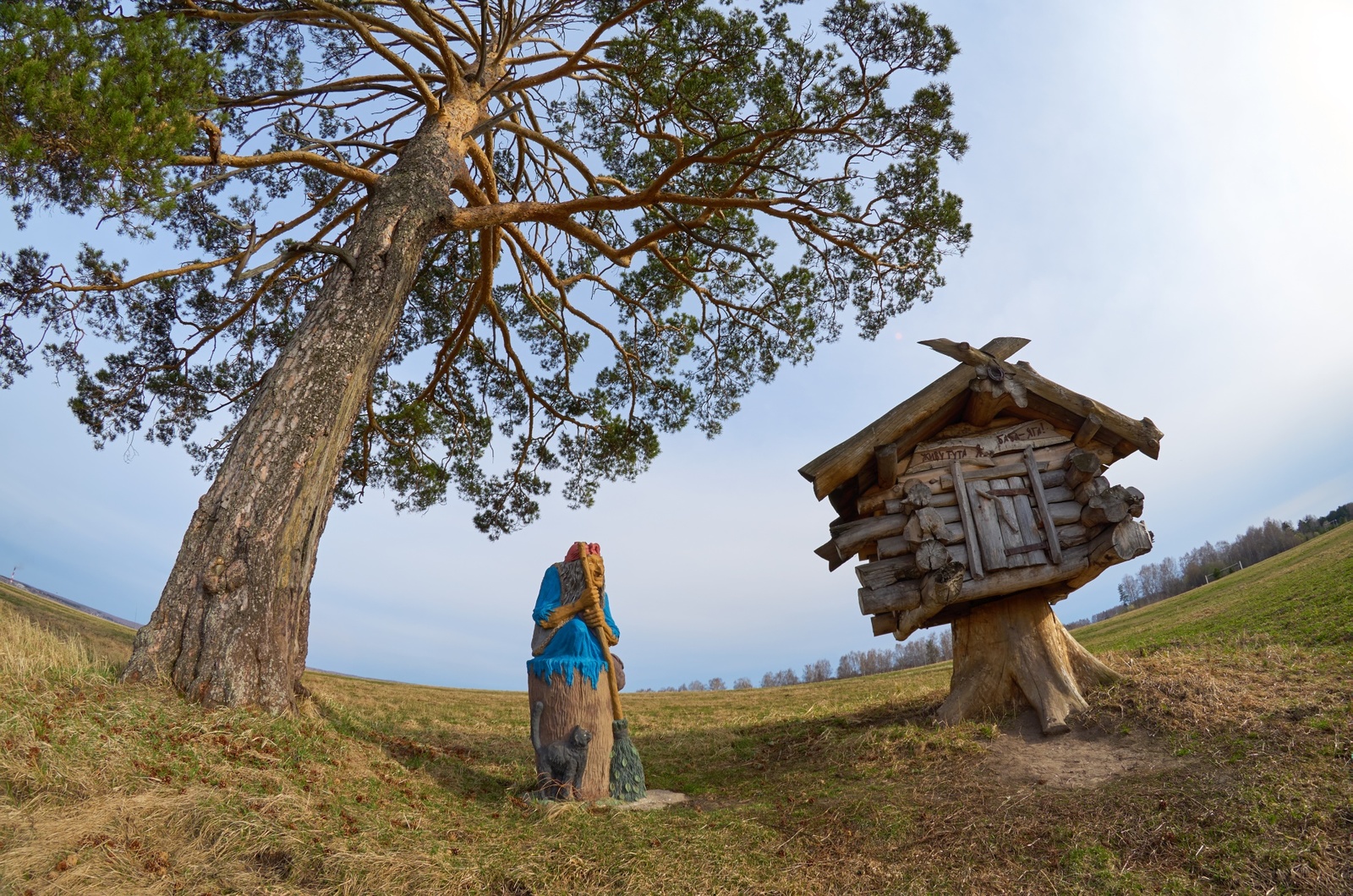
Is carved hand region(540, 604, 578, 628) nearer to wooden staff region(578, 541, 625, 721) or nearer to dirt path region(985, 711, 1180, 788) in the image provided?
wooden staff region(578, 541, 625, 721)

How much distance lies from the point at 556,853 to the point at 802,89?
31.2ft

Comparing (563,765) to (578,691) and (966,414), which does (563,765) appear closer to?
(578,691)

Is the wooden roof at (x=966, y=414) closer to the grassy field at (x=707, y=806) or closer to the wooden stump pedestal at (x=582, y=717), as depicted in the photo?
the grassy field at (x=707, y=806)

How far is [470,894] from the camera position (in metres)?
4.25

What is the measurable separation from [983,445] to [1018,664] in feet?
8.41

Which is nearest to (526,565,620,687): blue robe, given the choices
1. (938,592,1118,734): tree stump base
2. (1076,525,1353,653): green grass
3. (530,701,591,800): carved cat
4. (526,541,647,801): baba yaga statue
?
(526,541,647,801): baba yaga statue

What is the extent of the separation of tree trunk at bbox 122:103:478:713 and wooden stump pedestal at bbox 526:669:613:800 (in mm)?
2218

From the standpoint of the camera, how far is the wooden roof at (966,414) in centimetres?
839

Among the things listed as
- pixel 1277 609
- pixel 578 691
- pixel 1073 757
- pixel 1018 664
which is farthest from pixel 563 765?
pixel 1277 609

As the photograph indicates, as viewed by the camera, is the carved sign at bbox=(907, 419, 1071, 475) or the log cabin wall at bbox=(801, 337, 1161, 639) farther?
the carved sign at bbox=(907, 419, 1071, 475)

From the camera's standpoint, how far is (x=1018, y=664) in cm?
834

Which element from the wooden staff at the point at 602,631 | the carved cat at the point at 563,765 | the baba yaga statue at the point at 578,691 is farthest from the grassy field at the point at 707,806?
the wooden staff at the point at 602,631

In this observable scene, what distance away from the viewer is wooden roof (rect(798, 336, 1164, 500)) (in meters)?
8.39

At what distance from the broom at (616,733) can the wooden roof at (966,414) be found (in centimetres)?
265
